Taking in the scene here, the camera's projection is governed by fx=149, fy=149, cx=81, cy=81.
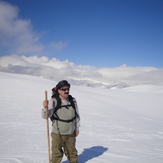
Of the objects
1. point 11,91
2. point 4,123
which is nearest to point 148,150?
point 4,123

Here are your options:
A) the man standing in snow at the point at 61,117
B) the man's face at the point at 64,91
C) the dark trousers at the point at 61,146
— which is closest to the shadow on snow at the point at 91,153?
the dark trousers at the point at 61,146

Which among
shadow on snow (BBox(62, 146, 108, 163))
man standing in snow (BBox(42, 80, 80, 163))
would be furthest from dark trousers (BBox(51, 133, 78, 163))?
shadow on snow (BBox(62, 146, 108, 163))

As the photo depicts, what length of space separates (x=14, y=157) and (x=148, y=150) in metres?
4.46

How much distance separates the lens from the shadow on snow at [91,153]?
4.33 metres

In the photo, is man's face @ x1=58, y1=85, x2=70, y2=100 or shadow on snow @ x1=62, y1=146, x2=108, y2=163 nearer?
man's face @ x1=58, y1=85, x2=70, y2=100

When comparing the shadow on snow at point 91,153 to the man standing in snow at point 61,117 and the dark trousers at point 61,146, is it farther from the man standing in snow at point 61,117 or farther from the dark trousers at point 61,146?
the man standing in snow at point 61,117

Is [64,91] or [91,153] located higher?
[64,91]

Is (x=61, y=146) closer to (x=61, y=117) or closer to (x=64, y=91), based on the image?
(x=61, y=117)

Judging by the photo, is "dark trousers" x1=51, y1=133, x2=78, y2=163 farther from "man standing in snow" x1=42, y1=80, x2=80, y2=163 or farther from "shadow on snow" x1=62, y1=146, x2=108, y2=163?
"shadow on snow" x1=62, y1=146, x2=108, y2=163

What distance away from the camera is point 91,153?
4746 millimetres

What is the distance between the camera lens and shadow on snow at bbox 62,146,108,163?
14.2 feet

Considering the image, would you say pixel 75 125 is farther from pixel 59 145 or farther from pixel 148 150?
pixel 148 150

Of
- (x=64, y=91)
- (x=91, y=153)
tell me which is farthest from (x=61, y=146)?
(x=91, y=153)

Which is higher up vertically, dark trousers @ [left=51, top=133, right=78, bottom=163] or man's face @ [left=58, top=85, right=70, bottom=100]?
man's face @ [left=58, top=85, right=70, bottom=100]
